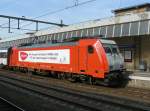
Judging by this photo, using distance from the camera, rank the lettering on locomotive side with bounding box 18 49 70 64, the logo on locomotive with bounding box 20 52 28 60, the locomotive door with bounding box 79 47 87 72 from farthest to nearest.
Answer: the logo on locomotive with bounding box 20 52 28 60 → the lettering on locomotive side with bounding box 18 49 70 64 → the locomotive door with bounding box 79 47 87 72

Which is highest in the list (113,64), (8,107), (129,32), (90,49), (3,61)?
(129,32)

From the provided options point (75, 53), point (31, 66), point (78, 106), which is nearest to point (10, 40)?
point (31, 66)

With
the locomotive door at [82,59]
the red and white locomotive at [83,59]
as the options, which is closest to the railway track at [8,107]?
the red and white locomotive at [83,59]

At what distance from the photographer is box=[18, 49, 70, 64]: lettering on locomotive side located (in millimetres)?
25000

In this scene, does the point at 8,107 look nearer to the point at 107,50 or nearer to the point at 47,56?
the point at 107,50

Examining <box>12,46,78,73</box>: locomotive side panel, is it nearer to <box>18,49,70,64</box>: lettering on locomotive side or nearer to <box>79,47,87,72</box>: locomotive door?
<box>18,49,70,64</box>: lettering on locomotive side

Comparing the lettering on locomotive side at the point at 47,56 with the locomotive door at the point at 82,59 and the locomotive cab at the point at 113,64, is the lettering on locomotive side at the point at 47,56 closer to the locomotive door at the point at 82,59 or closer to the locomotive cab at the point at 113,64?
the locomotive door at the point at 82,59

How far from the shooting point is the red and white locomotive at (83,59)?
68.4 feet

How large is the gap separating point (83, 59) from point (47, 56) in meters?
6.44

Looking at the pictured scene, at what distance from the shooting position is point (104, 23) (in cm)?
3166

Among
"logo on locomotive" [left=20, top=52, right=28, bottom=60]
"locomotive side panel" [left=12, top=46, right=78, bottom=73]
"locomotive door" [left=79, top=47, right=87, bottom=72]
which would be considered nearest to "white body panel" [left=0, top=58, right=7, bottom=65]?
"locomotive side panel" [left=12, top=46, right=78, bottom=73]

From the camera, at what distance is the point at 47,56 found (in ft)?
92.0

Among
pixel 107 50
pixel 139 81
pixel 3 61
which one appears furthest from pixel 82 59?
pixel 3 61

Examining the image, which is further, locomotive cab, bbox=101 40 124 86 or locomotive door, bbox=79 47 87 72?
locomotive door, bbox=79 47 87 72
